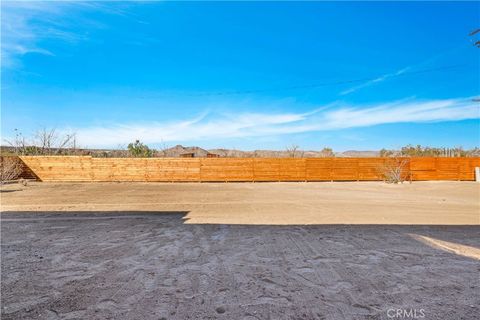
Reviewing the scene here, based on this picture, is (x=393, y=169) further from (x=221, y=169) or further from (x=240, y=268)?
(x=240, y=268)

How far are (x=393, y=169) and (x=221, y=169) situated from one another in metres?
12.2

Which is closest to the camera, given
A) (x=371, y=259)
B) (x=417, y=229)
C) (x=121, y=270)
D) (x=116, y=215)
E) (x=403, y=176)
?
(x=121, y=270)

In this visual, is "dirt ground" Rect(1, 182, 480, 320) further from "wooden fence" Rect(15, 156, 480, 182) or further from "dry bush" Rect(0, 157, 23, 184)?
"dry bush" Rect(0, 157, 23, 184)

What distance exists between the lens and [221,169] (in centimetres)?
2134

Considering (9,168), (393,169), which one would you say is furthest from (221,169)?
(9,168)

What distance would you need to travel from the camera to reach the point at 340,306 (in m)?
3.04

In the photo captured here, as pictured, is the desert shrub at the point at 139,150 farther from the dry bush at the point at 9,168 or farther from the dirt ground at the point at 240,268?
the dirt ground at the point at 240,268

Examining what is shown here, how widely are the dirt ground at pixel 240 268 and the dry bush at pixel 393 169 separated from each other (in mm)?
13229

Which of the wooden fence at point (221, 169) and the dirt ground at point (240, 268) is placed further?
the wooden fence at point (221, 169)

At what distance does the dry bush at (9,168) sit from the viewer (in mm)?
19189

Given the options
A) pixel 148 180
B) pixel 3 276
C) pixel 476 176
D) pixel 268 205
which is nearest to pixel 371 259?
pixel 3 276

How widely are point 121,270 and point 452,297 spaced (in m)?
4.03

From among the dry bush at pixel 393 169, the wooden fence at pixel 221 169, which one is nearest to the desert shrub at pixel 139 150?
the wooden fence at pixel 221 169

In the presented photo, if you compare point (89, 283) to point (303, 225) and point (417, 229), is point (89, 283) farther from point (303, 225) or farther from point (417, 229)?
point (417, 229)
